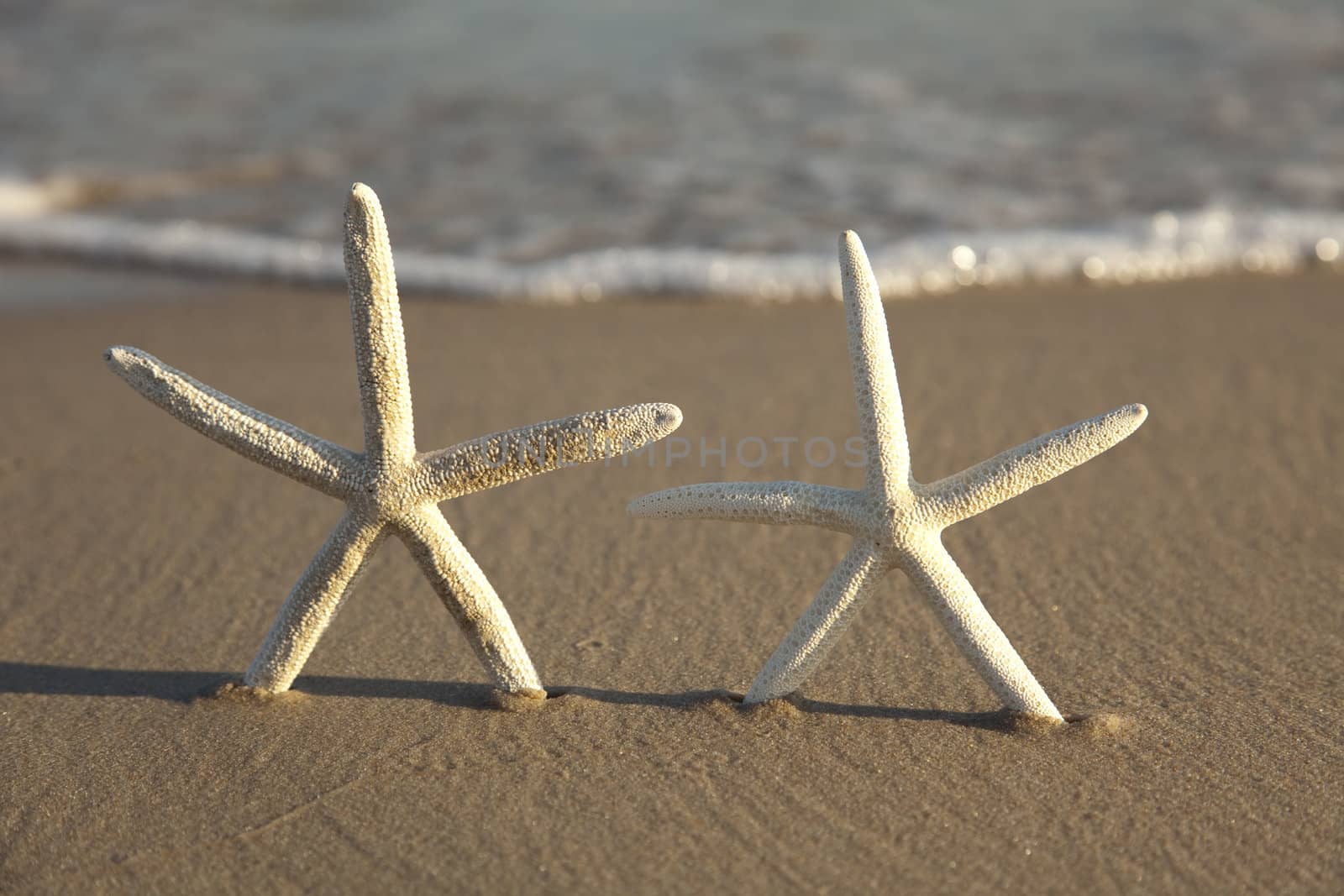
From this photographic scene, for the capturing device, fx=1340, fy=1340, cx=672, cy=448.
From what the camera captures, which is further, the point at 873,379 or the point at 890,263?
the point at 890,263

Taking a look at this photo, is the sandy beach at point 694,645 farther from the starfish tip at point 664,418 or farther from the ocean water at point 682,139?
the ocean water at point 682,139

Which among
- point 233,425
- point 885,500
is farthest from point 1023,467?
point 233,425

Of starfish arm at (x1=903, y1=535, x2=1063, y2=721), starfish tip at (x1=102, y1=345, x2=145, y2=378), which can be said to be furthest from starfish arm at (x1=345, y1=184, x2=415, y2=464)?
starfish arm at (x1=903, y1=535, x2=1063, y2=721)

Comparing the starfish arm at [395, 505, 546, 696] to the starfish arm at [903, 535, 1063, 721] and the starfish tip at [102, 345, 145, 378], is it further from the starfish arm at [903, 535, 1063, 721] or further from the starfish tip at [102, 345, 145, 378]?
the starfish arm at [903, 535, 1063, 721]

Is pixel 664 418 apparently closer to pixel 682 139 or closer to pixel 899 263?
pixel 899 263

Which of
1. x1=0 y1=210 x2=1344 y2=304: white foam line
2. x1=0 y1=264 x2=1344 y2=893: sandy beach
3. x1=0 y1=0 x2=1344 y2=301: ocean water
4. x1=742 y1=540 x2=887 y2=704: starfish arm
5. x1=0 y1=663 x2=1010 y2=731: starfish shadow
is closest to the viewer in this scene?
x1=0 y1=264 x2=1344 y2=893: sandy beach

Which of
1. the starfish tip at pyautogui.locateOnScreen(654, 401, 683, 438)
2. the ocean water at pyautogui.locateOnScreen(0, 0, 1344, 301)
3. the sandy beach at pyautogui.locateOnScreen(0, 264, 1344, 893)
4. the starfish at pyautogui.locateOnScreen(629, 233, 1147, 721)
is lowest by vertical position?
the ocean water at pyautogui.locateOnScreen(0, 0, 1344, 301)
